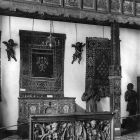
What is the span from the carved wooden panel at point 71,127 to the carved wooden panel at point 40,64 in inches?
140

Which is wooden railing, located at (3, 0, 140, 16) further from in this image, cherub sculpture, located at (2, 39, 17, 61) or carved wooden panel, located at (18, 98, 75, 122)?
carved wooden panel, located at (18, 98, 75, 122)

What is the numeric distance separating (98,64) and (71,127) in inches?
180

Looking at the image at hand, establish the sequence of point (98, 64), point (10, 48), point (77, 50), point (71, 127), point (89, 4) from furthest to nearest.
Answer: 1. point (98, 64)
2. point (77, 50)
3. point (10, 48)
4. point (89, 4)
5. point (71, 127)

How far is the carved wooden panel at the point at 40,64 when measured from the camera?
923 centimetres

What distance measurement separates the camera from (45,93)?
Result: 9.42 meters

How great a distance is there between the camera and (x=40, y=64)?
945 cm

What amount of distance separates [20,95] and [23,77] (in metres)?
0.60

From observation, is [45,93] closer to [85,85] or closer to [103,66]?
[85,85]

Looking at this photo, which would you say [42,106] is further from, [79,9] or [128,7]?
[128,7]

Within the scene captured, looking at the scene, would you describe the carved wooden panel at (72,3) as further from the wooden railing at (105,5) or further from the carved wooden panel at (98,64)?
the carved wooden panel at (98,64)

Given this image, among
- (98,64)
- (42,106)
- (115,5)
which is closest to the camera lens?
(115,5)

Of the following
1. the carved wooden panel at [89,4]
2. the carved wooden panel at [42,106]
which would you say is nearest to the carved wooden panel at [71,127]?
the carved wooden panel at [42,106]

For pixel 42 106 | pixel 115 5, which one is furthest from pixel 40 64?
pixel 115 5

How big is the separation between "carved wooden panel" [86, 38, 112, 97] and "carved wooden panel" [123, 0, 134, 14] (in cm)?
193
